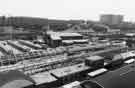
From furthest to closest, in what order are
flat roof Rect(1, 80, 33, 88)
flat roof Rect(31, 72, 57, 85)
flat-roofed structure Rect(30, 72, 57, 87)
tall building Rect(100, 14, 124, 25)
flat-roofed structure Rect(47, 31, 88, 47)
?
tall building Rect(100, 14, 124, 25) < flat-roofed structure Rect(47, 31, 88, 47) < flat roof Rect(31, 72, 57, 85) < flat-roofed structure Rect(30, 72, 57, 87) < flat roof Rect(1, 80, 33, 88)

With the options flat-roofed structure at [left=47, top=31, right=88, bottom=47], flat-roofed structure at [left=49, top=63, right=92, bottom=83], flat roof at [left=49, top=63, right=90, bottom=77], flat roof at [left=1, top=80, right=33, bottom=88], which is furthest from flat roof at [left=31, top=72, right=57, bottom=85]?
flat-roofed structure at [left=47, top=31, right=88, bottom=47]

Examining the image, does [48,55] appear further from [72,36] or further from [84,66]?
[72,36]

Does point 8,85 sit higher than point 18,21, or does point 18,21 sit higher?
point 18,21

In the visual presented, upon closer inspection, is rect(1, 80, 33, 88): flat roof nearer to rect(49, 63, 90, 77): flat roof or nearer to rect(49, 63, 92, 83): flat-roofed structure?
rect(49, 63, 92, 83): flat-roofed structure

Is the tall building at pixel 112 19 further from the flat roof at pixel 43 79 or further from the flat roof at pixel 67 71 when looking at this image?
the flat roof at pixel 43 79

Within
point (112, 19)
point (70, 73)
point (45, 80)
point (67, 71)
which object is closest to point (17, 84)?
point (45, 80)

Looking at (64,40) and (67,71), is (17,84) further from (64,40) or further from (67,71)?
(64,40)

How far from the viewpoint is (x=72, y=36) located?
2186cm

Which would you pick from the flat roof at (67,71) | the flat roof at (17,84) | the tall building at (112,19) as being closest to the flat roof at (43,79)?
the flat roof at (67,71)

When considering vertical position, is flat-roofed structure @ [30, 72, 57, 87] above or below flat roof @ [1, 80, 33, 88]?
below

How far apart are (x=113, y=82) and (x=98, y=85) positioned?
1030 millimetres

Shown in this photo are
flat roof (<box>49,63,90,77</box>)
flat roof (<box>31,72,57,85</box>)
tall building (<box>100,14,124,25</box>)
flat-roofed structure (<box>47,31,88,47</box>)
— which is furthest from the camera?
tall building (<box>100,14,124,25</box>)

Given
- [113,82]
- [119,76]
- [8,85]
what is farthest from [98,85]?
[8,85]

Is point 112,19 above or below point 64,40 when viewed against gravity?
above
